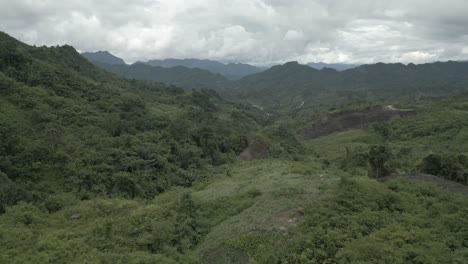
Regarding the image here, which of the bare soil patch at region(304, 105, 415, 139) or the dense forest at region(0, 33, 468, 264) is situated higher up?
the dense forest at region(0, 33, 468, 264)

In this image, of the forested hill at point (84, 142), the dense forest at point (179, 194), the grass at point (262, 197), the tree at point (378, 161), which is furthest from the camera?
the tree at point (378, 161)

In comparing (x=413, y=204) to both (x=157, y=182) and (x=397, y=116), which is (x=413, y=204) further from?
(x=397, y=116)

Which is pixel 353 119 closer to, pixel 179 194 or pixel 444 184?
pixel 444 184

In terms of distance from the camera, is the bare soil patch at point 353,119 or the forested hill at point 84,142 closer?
→ the forested hill at point 84,142

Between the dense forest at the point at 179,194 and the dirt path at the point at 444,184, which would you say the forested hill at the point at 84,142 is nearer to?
the dense forest at the point at 179,194

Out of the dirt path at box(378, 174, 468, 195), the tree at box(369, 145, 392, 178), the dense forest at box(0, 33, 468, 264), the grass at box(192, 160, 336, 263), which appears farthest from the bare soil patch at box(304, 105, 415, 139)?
the dirt path at box(378, 174, 468, 195)

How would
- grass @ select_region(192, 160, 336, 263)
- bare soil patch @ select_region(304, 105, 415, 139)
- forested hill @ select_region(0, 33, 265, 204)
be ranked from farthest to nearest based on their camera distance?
1. bare soil patch @ select_region(304, 105, 415, 139)
2. forested hill @ select_region(0, 33, 265, 204)
3. grass @ select_region(192, 160, 336, 263)

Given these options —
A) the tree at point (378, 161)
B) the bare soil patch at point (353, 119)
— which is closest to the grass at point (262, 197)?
the tree at point (378, 161)

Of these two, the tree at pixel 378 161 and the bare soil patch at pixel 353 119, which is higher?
the tree at pixel 378 161

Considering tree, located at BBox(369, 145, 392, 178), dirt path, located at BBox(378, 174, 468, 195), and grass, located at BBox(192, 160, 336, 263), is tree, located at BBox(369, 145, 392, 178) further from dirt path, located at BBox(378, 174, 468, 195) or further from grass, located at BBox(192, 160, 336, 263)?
grass, located at BBox(192, 160, 336, 263)
